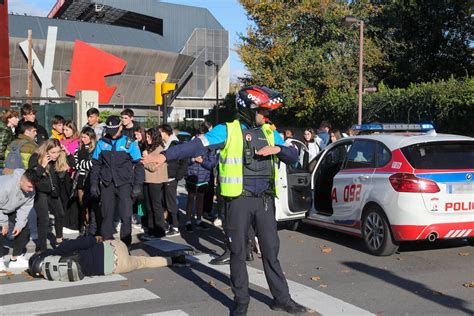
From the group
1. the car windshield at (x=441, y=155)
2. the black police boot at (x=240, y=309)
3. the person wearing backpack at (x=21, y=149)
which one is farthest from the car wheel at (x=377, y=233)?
the person wearing backpack at (x=21, y=149)

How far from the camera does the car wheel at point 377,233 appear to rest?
7465 millimetres

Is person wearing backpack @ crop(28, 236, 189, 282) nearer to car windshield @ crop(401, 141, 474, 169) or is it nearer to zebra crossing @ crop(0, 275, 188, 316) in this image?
zebra crossing @ crop(0, 275, 188, 316)

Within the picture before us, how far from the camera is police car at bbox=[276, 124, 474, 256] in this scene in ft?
23.5

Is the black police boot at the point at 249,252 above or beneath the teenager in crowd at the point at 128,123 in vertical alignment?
beneath

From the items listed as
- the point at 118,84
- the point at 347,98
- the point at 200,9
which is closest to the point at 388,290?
the point at 347,98

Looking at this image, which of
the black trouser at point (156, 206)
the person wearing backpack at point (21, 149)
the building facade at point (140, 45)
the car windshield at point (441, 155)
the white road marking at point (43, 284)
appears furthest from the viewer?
the building facade at point (140, 45)

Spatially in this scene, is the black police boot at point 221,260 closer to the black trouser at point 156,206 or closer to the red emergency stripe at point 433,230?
the black trouser at point 156,206

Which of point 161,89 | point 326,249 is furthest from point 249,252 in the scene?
point 161,89

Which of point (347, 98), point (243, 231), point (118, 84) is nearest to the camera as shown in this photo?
point (243, 231)

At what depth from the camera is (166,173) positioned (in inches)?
376

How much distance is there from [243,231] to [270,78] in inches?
1015

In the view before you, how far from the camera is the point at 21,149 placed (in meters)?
8.70

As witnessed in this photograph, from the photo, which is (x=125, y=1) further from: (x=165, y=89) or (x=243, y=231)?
(x=243, y=231)

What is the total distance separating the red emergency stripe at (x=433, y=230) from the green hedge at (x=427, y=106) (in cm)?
1285
